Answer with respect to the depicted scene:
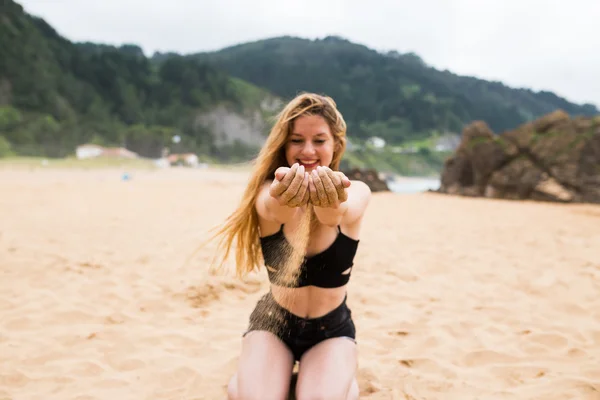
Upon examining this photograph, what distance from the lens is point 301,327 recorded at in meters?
2.29

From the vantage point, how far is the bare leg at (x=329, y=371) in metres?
2.02

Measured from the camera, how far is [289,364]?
225 centimetres

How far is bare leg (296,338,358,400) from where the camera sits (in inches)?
79.5

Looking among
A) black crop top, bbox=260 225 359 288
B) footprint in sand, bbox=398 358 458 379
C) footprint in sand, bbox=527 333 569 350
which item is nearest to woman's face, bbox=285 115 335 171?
black crop top, bbox=260 225 359 288

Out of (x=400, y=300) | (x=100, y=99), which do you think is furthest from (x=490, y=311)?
(x=100, y=99)

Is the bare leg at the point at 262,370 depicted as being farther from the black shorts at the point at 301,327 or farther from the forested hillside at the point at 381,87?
the forested hillside at the point at 381,87

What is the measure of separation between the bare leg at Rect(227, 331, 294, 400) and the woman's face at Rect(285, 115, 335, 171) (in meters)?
1.04

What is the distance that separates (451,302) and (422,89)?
124m

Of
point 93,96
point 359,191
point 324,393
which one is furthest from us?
point 93,96

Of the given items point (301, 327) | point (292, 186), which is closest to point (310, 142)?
point (292, 186)

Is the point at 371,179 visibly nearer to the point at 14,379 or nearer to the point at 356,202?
the point at 356,202

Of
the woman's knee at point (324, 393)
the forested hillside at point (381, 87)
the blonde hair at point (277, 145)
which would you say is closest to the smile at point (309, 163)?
the blonde hair at point (277, 145)

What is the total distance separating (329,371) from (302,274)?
536 mm

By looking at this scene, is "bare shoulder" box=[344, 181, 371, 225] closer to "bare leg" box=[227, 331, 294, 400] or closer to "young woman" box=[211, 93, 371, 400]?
"young woman" box=[211, 93, 371, 400]
